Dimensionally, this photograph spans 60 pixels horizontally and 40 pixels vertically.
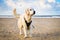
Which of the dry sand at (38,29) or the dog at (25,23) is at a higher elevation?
the dog at (25,23)

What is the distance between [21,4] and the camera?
237 centimetres

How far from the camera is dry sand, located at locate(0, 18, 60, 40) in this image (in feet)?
6.32

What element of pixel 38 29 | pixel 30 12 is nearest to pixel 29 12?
pixel 30 12

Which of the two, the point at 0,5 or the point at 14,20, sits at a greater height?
the point at 0,5

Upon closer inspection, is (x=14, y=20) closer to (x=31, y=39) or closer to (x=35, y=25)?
(x=35, y=25)

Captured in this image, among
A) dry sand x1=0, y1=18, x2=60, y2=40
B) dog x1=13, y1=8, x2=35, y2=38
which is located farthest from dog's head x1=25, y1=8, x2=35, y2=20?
dry sand x1=0, y1=18, x2=60, y2=40

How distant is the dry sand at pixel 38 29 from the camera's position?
6.32 ft

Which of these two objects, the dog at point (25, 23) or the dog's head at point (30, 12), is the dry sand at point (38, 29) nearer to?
the dog at point (25, 23)

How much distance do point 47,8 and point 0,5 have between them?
1.99 ft

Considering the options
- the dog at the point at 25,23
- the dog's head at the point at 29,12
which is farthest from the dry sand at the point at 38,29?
the dog's head at the point at 29,12

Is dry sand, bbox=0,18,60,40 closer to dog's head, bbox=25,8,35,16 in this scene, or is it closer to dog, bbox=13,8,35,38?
dog, bbox=13,8,35,38

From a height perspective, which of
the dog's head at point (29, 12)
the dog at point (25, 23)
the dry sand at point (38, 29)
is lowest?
the dry sand at point (38, 29)

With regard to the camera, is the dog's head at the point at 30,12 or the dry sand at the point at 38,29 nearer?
the dog's head at the point at 30,12

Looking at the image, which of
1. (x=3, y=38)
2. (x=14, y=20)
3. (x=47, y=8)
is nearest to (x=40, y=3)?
(x=47, y=8)
